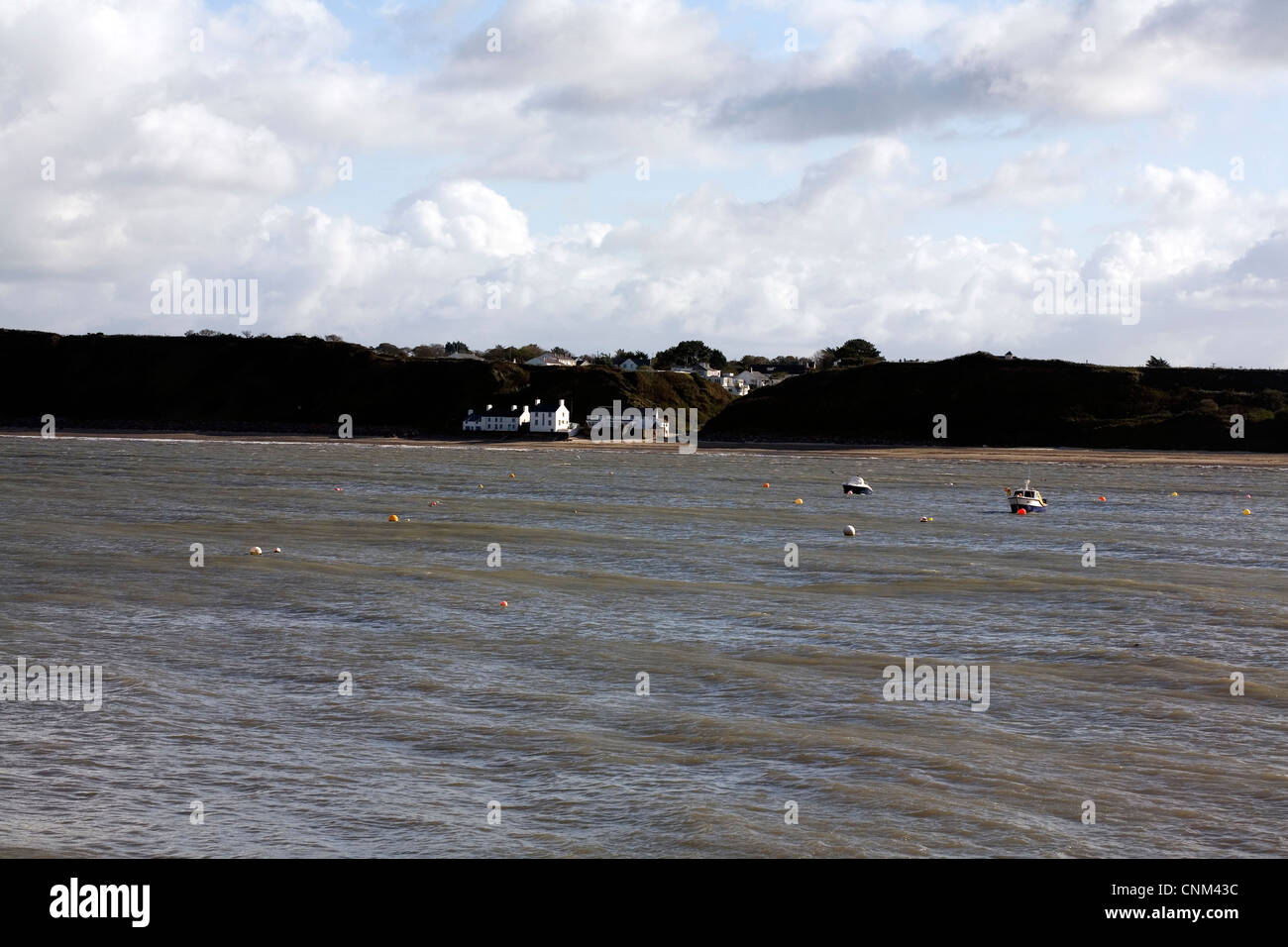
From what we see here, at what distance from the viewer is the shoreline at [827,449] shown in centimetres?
11575

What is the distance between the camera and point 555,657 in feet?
69.8

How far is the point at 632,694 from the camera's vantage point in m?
18.5

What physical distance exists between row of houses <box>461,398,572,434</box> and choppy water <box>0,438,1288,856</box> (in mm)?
112503

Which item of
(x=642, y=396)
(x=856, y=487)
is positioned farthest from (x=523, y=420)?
(x=856, y=487)

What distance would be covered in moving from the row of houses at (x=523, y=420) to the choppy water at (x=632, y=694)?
113 meters

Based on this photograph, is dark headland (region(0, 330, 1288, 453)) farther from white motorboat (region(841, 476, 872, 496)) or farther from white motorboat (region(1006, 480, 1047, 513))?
white motorboat (region(1006, 480, 1047, 513))

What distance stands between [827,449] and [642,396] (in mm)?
47623

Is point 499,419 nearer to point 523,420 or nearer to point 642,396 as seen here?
point 523,420

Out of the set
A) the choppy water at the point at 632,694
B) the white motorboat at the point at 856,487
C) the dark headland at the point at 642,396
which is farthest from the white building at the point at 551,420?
the choppy water at the point at 632,694

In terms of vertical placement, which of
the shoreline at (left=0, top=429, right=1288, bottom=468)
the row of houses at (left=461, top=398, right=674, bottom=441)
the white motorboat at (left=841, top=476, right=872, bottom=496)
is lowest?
the white motorboat at (left=841, top=476, right=872, bottom=496)

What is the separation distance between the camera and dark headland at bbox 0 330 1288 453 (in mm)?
136125

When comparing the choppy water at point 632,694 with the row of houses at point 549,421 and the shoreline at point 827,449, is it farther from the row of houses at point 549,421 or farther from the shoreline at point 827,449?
the row of houses at point 549,421

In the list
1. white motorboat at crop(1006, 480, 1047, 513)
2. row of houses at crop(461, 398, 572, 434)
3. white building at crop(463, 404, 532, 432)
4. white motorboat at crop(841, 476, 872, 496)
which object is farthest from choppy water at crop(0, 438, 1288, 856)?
white building at crop(463, 404, 532, 432)
